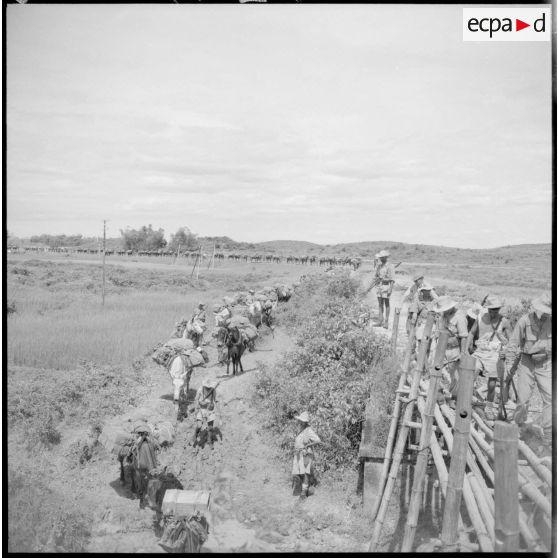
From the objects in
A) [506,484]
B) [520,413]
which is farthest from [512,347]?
[506,484]

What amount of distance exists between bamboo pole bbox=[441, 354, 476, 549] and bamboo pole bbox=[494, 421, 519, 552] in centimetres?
54

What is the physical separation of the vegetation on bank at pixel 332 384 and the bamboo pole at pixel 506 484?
4044mm

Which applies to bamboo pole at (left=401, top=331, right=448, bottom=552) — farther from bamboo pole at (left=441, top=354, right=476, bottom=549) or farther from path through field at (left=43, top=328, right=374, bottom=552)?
path through field at (left=43, top=328, right=374, bottom=552)

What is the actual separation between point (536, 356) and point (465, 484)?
8.32ft

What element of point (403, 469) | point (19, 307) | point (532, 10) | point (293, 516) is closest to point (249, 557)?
point (293, 516)

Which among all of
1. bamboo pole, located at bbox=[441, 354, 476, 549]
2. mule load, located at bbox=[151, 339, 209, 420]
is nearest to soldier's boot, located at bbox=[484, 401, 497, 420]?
bamboo pole, located at bbox=[441, 354, 476, 549]

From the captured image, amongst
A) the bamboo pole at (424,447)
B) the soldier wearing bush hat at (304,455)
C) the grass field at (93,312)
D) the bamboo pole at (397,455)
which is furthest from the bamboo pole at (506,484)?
the grass field at (93,312)

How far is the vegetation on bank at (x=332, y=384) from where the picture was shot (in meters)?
9.35

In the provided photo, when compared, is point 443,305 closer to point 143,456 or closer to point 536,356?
point 536,356

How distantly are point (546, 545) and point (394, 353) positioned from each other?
240 inches

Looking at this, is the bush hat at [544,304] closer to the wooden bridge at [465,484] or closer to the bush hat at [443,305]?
the bush hat at [443,305]

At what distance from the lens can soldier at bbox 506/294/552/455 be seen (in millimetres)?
6918

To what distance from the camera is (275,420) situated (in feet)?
35.0

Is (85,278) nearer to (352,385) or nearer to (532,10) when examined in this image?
(352,385)
